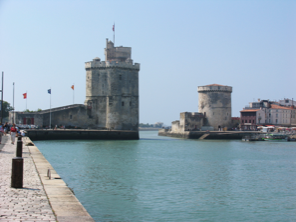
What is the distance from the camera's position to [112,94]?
2285 inches

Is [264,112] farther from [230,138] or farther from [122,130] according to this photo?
[122,130]

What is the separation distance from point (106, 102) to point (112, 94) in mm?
1485

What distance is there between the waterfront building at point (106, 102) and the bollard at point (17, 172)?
45.7m

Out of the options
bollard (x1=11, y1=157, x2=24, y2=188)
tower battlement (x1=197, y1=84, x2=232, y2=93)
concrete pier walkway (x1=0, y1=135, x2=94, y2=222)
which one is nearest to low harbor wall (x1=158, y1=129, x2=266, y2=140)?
tower battlement (x1=197, y1=84, x2=232, y2=93)

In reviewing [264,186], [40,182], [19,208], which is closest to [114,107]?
[264,186]

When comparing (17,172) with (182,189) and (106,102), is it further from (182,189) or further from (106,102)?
(106,102)

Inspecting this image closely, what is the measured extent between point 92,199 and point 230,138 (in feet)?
171

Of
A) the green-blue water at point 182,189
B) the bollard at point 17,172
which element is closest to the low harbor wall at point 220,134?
the green-blue water at point 182,189

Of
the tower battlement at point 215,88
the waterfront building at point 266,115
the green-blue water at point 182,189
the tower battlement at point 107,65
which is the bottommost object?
the green-blue water at point 182,189

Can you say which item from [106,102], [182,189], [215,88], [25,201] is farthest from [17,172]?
[215,88]

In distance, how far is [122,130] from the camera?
56.9m

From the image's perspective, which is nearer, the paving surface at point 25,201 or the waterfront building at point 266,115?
the paving surface at point 25,201

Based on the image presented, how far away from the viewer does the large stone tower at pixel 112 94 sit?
58.0 m

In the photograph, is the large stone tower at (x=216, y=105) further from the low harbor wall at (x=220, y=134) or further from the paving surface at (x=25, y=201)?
the paving surface at (x=25, y=201)
